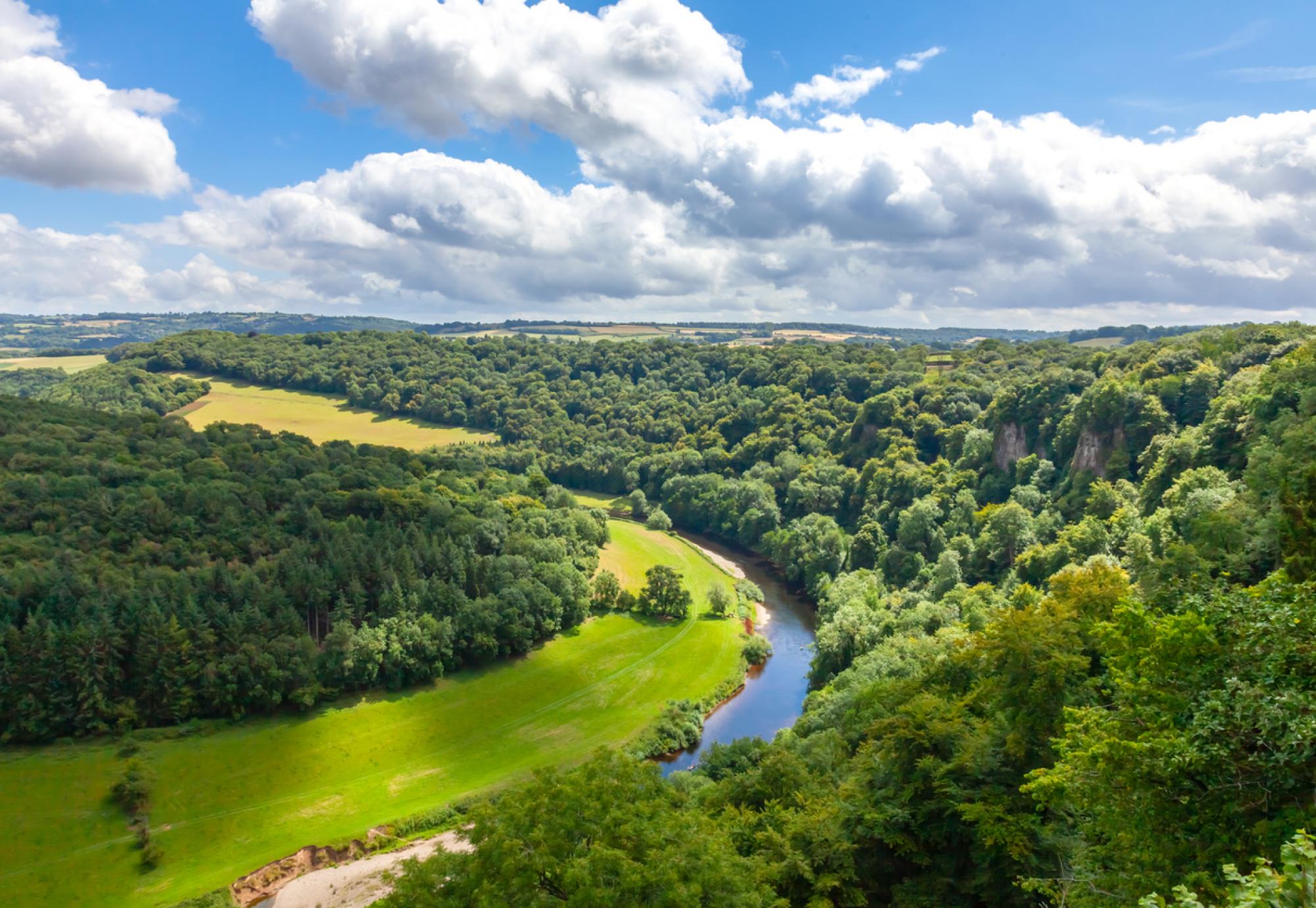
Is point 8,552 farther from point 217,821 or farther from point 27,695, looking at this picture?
point 217,821

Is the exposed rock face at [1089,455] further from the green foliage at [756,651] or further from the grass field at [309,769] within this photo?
the grass field at [309,769]

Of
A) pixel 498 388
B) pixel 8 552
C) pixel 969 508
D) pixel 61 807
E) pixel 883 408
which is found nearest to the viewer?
pixel 61 807

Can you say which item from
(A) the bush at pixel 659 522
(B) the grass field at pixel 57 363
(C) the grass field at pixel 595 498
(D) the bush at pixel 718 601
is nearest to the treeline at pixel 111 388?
(B) the grass field at pixel 57 363

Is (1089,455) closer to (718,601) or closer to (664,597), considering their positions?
(718,601)

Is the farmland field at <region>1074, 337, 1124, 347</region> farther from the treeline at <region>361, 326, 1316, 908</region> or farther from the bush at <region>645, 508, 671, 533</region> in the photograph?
the treeline at <region>361, 326, 1316, 908</region>

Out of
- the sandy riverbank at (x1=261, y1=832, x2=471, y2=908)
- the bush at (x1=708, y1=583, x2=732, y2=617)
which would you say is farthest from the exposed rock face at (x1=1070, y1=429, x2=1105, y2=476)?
the sandy riverbank at (x1=261, y1=832, x2=471, y2=908)

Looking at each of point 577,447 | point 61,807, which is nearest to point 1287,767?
point 61,807

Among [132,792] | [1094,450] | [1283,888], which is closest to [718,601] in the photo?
[1094,450]

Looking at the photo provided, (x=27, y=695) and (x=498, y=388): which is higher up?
(x=498, y=388)
